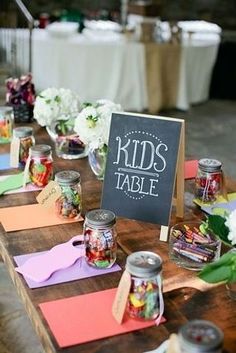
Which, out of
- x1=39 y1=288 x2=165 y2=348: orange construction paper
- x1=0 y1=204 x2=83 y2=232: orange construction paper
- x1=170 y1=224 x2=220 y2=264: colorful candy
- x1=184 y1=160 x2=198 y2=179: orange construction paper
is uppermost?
x1=170 y1=224 x2=220 y2=264: colorful candy

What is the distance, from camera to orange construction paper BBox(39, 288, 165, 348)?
1.06 metres

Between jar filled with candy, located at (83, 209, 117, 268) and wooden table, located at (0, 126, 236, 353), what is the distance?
0.04 meters

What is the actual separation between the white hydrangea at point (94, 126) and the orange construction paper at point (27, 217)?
0.90 ft

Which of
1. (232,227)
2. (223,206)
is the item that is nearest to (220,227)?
(232,227)

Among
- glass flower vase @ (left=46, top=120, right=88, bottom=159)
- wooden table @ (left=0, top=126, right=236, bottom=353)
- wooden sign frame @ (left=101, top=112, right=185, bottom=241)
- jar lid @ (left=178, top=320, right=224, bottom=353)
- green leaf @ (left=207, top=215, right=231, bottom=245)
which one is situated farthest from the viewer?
glass flower vase @ (left=46, top=120, right=88, bottom=159)

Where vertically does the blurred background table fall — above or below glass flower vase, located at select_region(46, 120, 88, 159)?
below

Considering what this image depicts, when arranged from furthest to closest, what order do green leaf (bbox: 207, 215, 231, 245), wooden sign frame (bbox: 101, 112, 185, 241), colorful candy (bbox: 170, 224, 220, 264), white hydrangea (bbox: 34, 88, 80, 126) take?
white hydrangea (bbox: 34, 88, 80, 126) → wooden sign frame (bbox: 101, 112, 185, 241) → colorful candy (bbox: 170, 224, 220, 264) → green leaf (bbox: 207, 215, 231, 245)

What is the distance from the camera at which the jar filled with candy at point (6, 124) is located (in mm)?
2240

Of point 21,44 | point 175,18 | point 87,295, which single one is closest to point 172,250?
point 87,295

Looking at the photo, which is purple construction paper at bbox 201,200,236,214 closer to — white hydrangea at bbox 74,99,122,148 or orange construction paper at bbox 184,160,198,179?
orange construction paper at bbox 184,160,198,179

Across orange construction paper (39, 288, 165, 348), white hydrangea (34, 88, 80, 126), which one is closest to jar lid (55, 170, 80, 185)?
orange construction paper (39, 288, 165, 348)

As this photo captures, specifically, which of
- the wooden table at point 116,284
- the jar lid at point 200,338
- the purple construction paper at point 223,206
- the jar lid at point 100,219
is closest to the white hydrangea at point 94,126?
the wooden table at point 116,284

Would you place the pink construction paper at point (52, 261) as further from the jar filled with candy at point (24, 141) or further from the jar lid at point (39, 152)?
A: the jar filled with candy at point (24, 141)

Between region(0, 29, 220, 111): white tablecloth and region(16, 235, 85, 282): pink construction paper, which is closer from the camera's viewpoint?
region(16, 235, 85, 282): pink construction paper
